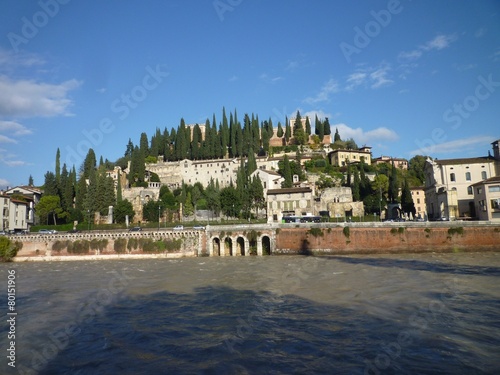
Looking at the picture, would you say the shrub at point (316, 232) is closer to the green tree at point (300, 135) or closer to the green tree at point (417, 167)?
the green tree at point (417, 167)

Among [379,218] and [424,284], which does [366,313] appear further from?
[379,218]

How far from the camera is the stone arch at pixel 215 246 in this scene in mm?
49156

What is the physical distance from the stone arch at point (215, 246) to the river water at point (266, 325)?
816 inches

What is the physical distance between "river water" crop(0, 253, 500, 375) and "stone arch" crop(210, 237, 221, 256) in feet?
68.0

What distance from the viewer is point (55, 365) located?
1171 centimetres

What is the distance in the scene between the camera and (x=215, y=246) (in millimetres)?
49938

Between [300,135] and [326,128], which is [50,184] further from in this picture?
[326,128]

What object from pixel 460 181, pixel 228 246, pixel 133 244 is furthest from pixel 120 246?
pixel 460 181

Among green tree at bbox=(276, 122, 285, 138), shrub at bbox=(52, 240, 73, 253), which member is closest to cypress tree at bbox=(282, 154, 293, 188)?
green tree at bbox=(276, 122, 285, 138)

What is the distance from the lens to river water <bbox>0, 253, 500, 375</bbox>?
1125cm

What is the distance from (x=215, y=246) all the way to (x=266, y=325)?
3541 centimetres

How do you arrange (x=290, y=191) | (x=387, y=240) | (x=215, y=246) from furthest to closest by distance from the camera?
(x=290, y=191) < (x=215, y=246) < (x=387, y=240)

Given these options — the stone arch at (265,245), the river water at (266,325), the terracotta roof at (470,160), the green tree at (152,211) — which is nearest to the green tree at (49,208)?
the green tree at (152,211)

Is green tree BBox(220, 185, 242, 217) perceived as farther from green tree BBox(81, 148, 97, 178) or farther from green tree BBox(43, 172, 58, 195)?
green tree BBox(81, 148, 97, 178)
